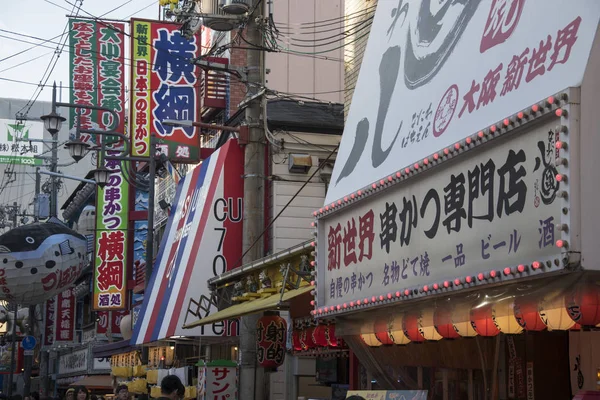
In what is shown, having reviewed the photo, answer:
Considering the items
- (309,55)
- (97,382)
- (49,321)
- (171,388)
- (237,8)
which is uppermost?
(309,55)

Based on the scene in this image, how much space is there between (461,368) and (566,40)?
6177 mm

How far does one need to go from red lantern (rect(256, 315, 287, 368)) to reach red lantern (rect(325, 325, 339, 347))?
53.9 inches

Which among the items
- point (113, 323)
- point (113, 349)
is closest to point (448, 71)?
point (113, 349)

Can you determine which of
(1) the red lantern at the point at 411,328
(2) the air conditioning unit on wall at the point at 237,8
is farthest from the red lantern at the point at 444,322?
(2) the air conditioning unit on wall at the point at 237,8

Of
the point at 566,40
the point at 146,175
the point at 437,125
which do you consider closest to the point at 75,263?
the point at 146,175

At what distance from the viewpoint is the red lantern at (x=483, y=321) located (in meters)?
9.92

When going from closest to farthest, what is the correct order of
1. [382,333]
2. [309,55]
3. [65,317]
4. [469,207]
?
[469,207]
[382,333]
[309,55]
[65,317]

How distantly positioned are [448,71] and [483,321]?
2.79 meters

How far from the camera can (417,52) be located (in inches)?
483

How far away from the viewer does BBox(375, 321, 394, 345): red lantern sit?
12508 mm

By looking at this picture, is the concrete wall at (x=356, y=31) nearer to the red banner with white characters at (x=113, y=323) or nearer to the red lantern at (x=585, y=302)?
the red lantern at (x=585, y=302)

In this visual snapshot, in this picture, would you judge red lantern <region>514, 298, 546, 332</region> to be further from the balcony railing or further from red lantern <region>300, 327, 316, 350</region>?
the balcony railing

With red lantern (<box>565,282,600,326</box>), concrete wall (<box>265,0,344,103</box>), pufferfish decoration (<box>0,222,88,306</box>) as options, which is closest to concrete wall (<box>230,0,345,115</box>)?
concrete wall (<box>265,0,344,103</box>)

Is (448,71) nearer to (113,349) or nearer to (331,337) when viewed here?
(331,337)
